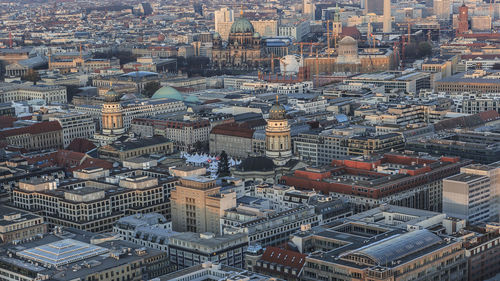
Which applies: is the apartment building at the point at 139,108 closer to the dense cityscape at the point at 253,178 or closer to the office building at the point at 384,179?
the dense cityscape at the point at 253,178

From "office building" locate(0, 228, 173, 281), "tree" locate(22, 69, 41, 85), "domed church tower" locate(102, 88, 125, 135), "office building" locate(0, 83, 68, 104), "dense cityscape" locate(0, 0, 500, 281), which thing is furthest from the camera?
"tree" locate(22, 69, 41, 85)

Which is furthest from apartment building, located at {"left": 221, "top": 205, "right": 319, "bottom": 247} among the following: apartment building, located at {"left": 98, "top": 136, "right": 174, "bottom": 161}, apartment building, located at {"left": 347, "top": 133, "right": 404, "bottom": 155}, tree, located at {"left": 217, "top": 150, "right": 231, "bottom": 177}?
apartment building, located at {"left": 98, "top": 136, "right": 174, "bottom": 161}

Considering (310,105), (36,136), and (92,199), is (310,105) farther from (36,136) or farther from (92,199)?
(92,199)

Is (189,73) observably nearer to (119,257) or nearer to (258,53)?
(258,53)

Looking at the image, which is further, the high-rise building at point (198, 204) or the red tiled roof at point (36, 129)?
the red tiled roof at point (36, 129)

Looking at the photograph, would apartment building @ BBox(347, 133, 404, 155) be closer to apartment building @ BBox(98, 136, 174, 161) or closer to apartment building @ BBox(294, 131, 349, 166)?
apartment building @ BBox(294, 131, 349, 166)

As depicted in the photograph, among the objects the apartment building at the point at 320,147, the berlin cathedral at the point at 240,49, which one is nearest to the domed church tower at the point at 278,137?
the apartment building at the point at 320,147
